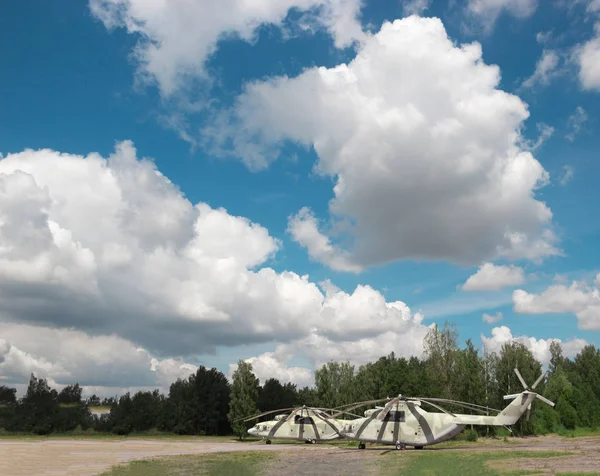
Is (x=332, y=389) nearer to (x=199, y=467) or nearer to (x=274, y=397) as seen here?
(x=274, y=397)

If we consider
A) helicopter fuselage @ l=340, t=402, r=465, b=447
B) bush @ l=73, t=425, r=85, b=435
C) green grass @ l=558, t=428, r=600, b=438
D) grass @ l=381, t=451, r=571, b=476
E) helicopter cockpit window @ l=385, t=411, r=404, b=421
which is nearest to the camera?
grass @ l=381, t=451, r=571, b=476

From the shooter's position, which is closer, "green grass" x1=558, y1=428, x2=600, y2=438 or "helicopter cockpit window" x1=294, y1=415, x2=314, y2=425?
"helicopter cockpit window" x1=294, y1=415, x2=314, y2=425

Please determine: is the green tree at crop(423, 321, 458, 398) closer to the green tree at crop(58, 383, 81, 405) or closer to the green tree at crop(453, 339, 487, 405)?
the green tree at crop(453, 339, 487, 405)

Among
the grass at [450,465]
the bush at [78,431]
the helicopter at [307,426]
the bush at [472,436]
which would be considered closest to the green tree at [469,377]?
the bush at [472,436]

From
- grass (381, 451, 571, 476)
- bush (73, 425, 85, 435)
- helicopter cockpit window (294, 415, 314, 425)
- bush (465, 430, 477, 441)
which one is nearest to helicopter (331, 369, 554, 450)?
grass (381, 451, 571, 476)

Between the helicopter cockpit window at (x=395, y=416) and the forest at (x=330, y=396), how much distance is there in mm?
32426

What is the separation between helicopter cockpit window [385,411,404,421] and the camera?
38.3 m

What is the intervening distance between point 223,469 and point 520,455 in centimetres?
1606

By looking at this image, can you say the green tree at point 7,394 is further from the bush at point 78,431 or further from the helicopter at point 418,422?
the helicopter at point 418,422

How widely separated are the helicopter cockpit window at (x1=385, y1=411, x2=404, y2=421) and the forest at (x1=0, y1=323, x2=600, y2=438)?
106 feet

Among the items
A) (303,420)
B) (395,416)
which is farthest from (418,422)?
(303,420)

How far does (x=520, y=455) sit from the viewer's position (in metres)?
28.9

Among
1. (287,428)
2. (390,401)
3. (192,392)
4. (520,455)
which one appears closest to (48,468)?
(390,401)

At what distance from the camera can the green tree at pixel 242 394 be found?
7319 centimetres
